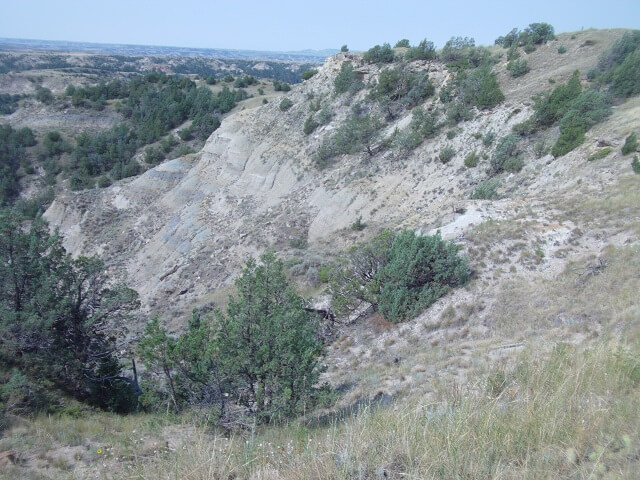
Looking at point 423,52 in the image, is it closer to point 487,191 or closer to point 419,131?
point 419,131

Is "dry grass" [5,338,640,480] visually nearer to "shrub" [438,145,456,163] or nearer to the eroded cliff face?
the eroded cliff face

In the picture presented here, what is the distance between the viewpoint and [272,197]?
91.1 feet

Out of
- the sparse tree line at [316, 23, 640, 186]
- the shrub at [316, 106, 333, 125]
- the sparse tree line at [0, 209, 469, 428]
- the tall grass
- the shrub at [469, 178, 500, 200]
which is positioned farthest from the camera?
the shrub at [316, 106, 333, 125]

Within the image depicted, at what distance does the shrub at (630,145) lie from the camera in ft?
48.5

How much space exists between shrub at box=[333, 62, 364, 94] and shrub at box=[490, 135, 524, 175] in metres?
13.8

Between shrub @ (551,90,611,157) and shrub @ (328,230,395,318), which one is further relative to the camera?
shrub @ (551,90,611,157)

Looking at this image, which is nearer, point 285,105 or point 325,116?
point 325,116

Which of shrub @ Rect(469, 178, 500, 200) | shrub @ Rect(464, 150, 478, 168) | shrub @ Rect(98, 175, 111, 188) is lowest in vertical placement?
shrub @ Rect(98, 175, 111, 188)

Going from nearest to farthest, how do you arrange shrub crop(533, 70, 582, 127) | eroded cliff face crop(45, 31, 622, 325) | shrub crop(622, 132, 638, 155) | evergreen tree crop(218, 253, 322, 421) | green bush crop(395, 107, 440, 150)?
evergreen tree crop(218, 253, 322, 421) < shrub crop(622, 132, 638, 155) < shrub crop(533, 70, 582, 127) < eroded cliff face crop(45, 31, 622, 325) < green bush crop(395, 107, 440, 150)

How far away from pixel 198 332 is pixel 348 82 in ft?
88.0

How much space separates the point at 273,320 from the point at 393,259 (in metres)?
5.90

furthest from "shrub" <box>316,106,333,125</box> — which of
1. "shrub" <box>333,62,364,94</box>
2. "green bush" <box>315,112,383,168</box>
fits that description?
"green bush" <box>315,112,383,168</box>

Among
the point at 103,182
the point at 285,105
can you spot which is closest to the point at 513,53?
the point at 285,105

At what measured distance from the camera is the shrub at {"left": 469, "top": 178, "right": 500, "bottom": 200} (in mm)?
17281
